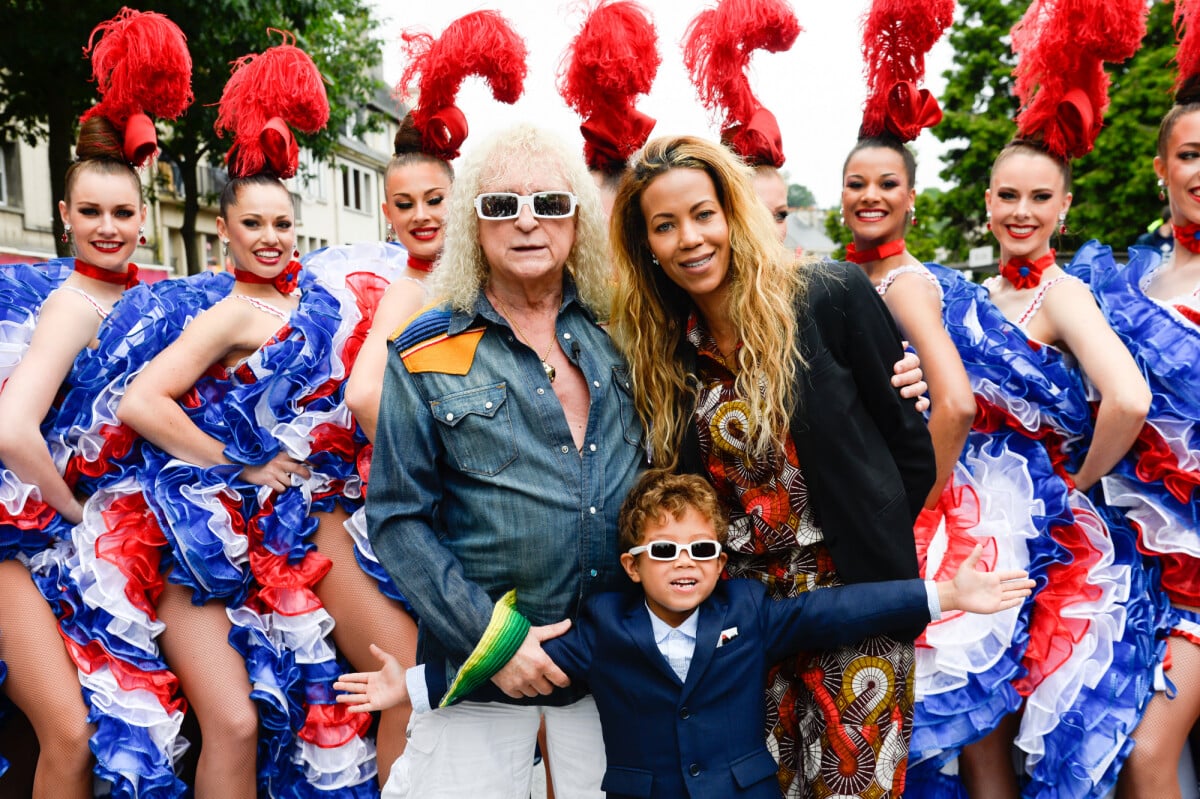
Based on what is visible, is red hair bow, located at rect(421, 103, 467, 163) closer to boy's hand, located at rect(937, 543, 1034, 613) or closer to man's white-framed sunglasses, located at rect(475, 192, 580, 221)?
man's white-framed sunglasses, located at rect(475, 192, 580, 221)

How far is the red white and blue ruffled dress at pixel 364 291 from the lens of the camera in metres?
3.25

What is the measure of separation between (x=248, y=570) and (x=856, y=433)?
2187 millimetres

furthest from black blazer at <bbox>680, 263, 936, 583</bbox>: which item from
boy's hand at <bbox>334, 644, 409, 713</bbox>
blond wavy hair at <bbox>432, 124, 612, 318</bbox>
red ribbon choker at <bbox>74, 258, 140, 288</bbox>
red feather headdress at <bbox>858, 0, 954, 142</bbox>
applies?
red ribbon choker at <bbox>74, 258, 140, 288</bbox>

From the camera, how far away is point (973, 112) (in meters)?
22.5

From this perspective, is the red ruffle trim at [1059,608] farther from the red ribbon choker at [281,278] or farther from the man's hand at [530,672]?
the red ribbon choker at [281,278]

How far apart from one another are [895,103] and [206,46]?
343 inches

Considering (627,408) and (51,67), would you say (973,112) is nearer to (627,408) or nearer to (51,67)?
(51,67)

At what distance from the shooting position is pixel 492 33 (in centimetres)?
371

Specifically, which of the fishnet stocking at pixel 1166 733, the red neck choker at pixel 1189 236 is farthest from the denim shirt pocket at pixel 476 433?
the red neck choker at pixel 1189 236

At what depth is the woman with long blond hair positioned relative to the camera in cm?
239

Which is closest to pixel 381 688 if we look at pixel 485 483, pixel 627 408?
pixel 485 483

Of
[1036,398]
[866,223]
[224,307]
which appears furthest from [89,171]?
A: [1036,398]

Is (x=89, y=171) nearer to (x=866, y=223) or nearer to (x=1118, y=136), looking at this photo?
(x=866, y=223)

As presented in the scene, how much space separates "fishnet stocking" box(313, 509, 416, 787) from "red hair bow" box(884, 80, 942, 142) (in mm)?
2611
